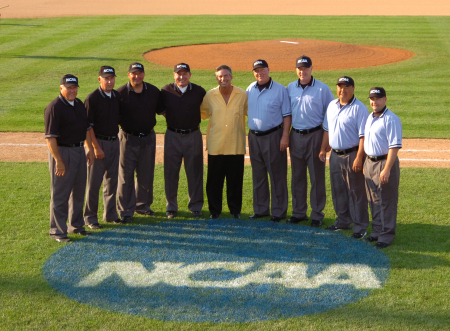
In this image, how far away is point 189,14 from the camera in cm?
3409

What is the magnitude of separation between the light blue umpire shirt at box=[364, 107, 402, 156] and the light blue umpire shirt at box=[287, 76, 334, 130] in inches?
32.6

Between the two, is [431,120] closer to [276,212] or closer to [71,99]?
[276,212]

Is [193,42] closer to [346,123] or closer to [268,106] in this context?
[268,106]

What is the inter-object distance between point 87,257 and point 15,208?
217 centimetres

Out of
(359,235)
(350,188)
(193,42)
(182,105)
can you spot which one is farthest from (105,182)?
(193,42)

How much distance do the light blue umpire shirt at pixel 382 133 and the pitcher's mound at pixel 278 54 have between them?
479 inches

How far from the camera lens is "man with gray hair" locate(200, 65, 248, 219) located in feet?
24.0

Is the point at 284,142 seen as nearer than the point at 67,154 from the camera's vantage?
No

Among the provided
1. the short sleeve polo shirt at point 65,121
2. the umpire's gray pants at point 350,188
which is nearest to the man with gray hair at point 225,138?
the umpire's gray pants at point 350,188

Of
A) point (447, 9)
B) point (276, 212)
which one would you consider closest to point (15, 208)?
point (276, 212)

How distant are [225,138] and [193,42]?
17.4 metres

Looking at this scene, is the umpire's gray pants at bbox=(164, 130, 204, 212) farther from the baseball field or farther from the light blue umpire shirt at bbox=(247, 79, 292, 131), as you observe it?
the light blue umpire shirt at bbox=(247, 79, 292, 131)

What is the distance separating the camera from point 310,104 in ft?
23.1

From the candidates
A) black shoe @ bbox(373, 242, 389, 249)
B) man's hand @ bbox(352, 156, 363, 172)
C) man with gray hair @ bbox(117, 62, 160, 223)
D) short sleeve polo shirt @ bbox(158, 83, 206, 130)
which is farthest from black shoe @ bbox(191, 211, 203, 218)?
black shoe @ bbox(373, 242, 389, 249)
